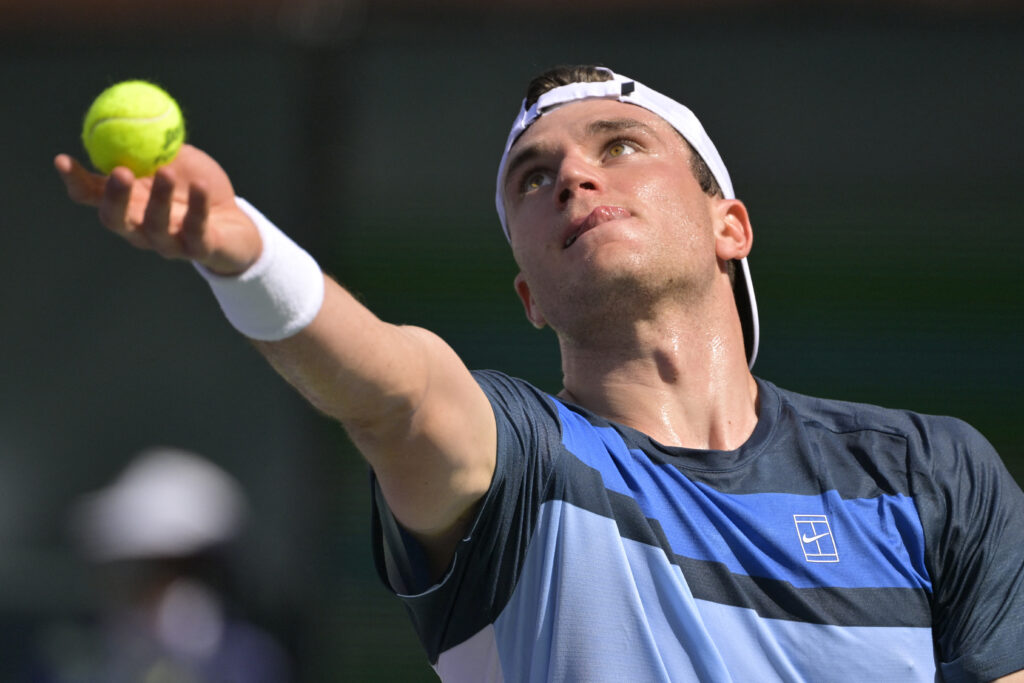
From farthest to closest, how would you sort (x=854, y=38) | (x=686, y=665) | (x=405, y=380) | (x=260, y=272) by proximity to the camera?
(x=854, y=38) < (x=686, y=665) < (x=405, y=380) < (x=260, y=272)

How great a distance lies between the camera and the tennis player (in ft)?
6.61

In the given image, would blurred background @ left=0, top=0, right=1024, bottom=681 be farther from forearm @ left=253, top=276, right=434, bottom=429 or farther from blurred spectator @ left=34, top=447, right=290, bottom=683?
forearm @ left=253, top=276, right=434, bottom=429

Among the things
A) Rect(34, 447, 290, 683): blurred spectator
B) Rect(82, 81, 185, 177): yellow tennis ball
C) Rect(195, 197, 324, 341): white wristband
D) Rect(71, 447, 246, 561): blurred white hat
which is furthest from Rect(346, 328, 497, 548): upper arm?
Rect(71, 447, 246, 561): blurred white hat

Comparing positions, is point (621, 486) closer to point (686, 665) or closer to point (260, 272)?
point (686, 665)

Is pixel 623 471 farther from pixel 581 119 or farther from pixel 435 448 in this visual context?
pixel 581 119

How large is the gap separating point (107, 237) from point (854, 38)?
4019 mm

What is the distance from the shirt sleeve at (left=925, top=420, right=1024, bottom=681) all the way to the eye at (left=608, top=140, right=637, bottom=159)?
106 cm

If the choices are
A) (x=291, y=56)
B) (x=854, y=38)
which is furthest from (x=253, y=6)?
(x=854, y=38)

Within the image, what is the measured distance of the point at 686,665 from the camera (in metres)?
2.34

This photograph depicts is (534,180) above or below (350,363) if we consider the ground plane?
above

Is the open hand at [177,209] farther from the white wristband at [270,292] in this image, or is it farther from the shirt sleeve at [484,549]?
the shirt sleeve at [484,549]

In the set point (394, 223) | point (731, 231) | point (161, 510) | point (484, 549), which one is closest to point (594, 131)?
point (731, 231)

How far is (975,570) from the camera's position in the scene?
2648mm

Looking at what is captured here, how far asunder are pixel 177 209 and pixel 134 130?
248 mm
